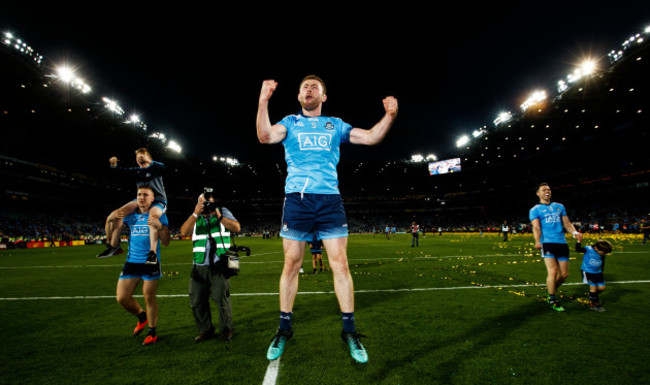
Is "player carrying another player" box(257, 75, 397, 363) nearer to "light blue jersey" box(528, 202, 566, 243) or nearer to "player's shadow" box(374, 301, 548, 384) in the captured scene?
"player's shadow" box(374, 301, 548, 384)

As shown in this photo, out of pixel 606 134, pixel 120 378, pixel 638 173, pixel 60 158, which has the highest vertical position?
pixel 606 134

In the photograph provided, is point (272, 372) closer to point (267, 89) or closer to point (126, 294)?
point (126, 294)

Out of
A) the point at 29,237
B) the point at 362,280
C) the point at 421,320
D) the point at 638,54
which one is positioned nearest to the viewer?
the point at 421,320

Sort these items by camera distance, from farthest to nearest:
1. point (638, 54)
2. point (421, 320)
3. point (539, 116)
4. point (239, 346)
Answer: point (539, 116), point (638, 54), point (421, 320), point (239, 346)

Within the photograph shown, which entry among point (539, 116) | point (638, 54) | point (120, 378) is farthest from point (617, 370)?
point (539, 116)

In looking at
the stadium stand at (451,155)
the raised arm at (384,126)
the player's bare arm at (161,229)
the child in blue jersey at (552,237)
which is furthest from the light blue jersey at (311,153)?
the stadium stand at (451,155)

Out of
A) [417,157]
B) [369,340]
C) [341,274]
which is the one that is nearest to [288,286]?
[341,274]

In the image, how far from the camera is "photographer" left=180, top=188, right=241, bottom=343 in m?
3.71

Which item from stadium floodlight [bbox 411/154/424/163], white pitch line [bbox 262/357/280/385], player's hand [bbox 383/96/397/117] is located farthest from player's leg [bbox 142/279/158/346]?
stadium floodlight [bbox 411/154/424/163]

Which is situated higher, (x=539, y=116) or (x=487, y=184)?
(x=539, y=116)

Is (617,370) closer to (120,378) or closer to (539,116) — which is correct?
(120,378)

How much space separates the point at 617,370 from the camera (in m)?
2.70

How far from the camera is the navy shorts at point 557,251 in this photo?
17.0ft

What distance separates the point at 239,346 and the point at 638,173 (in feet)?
192
